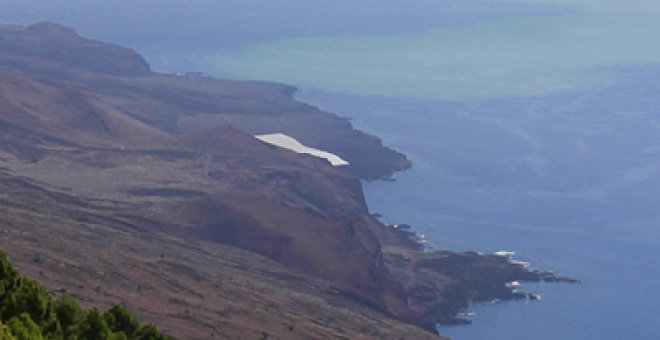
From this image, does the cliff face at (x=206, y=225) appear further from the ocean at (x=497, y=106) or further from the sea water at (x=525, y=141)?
the ocean at (x=497, y=106)

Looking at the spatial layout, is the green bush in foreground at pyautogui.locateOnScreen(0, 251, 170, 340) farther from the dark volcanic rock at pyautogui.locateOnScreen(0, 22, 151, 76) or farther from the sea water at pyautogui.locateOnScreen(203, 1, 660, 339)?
the dark volcanic rock at pyautogui.locateOnScreen(0, 22, 151, 76)

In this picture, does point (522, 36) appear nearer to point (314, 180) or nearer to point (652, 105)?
point (652, 105)

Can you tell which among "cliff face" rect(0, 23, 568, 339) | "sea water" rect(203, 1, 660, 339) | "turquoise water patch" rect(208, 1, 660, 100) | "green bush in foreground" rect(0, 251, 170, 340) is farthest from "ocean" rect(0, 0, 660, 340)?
"green bush in foreground" rect(0, 251, 170, 340)

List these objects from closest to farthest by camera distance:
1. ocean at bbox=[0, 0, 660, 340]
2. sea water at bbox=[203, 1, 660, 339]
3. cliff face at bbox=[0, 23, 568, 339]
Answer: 1. cliff face at bbox=[0, 23, 568, 339]
2. sea water at bbox=[203, 1, 660, 339]
3. ocean at bbox=[0, 0, 660, 340]

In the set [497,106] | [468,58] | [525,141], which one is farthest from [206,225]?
[468,58]

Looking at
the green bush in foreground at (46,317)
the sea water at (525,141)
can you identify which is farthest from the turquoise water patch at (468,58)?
the green bush in foreground at (46,317)
